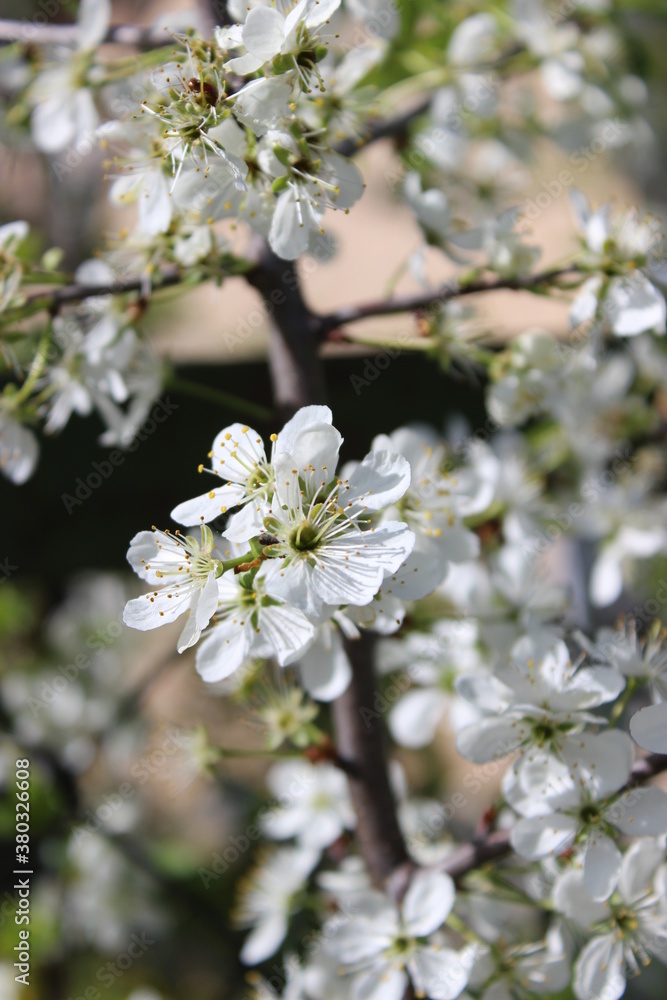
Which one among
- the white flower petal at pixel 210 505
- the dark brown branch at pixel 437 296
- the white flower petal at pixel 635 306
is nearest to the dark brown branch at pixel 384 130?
the dark brown branch at pixel 437 296

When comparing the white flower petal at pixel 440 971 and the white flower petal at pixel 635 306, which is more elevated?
the white flower petal at pixel 635 306

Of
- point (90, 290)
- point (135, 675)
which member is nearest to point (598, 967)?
point (90, 290)

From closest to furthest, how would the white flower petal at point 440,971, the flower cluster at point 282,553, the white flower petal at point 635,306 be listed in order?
the flower cluster at point 282,553, the white flower petal at point 440,971, the white flower petal at point 635,306

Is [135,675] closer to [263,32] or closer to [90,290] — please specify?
[90,290]

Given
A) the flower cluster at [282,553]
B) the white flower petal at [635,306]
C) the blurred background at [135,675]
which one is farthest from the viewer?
the blurred background at [135,675]

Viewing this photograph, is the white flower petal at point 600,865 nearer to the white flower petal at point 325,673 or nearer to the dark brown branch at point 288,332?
the white flower petal at point 325,673

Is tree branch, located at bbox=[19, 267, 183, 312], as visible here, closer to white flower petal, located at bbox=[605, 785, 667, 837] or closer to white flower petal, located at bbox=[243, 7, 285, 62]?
white flower petal, located at bbox=[243, 7, 285, 62]
